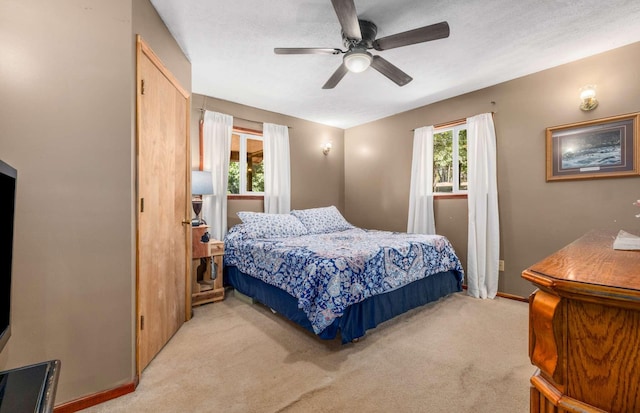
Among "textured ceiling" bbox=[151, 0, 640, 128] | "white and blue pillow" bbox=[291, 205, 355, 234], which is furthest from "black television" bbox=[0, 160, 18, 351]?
"white and blue pillow" bbox=[291, 205, 355, 234]

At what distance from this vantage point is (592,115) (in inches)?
108

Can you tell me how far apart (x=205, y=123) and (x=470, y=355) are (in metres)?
3.65

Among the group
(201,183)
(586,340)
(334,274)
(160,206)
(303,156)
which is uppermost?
(303,156)

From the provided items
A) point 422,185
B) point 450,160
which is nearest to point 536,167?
point 450,160

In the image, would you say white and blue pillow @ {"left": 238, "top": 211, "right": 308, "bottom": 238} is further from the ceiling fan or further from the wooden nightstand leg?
the ceiling fan

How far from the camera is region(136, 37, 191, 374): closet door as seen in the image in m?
1.85

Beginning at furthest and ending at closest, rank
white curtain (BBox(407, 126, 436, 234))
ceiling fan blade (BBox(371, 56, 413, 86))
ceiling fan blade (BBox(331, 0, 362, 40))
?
white curtain (BBox(407, 126, 436, 234)) < ceiling fan blade (BBox(371, 56, 413, 86)) < ceiling fan blade (BBox(331, 0, 362, 40))

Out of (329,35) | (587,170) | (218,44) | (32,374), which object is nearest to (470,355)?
(587,170)

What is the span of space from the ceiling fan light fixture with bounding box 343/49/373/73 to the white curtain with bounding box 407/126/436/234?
202 centimetres

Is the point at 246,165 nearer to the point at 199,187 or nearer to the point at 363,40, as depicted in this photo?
the point at 199,187

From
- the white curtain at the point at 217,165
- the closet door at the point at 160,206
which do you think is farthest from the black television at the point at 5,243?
the white curtain at the point at 217,165

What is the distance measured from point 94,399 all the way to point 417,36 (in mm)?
2982

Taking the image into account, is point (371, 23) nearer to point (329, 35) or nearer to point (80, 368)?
point (329, 35)

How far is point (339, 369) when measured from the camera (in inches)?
75.0
